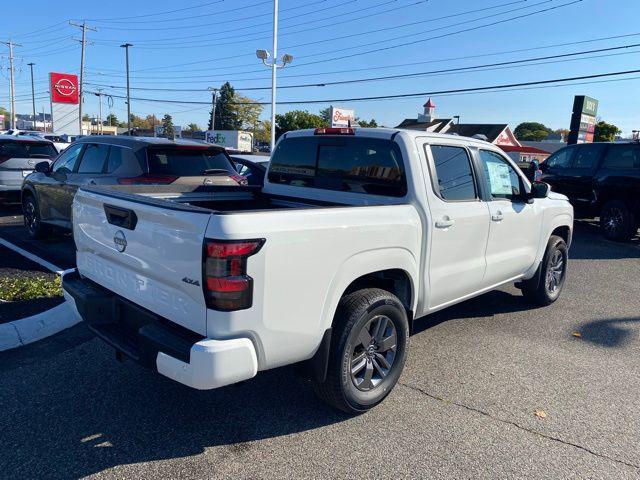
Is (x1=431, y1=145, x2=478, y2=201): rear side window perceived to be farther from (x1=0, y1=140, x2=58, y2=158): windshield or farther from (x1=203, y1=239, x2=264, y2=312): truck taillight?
(x1=0, y1=140, x2=58, y2=158): windshield

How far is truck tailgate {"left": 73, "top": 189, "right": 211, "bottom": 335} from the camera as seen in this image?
8.71 feet

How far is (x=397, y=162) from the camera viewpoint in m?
3.91

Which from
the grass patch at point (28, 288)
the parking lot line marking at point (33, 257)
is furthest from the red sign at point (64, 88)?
the grass patch at point (28, 288)

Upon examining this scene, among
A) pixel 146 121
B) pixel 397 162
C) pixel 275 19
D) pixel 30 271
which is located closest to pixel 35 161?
pixel 30 271

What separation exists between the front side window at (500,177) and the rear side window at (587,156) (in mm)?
7308

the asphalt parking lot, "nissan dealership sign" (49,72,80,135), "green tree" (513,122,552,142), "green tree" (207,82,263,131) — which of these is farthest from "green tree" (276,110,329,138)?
the asphalt parking lot

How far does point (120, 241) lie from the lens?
3.19 metres

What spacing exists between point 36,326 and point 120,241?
6.55 feet

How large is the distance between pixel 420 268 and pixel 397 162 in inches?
33.0

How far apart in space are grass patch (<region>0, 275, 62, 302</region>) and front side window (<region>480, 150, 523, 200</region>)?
4.58 meters

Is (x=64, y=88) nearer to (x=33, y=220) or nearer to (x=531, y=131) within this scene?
(x=33, y=220)

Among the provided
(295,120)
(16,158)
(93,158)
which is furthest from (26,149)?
(295,120)

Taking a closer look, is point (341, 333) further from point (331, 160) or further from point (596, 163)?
point (596, 163)

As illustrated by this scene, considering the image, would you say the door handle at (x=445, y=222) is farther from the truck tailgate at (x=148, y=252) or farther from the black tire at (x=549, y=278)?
the black tire at (x=549, y=278)
